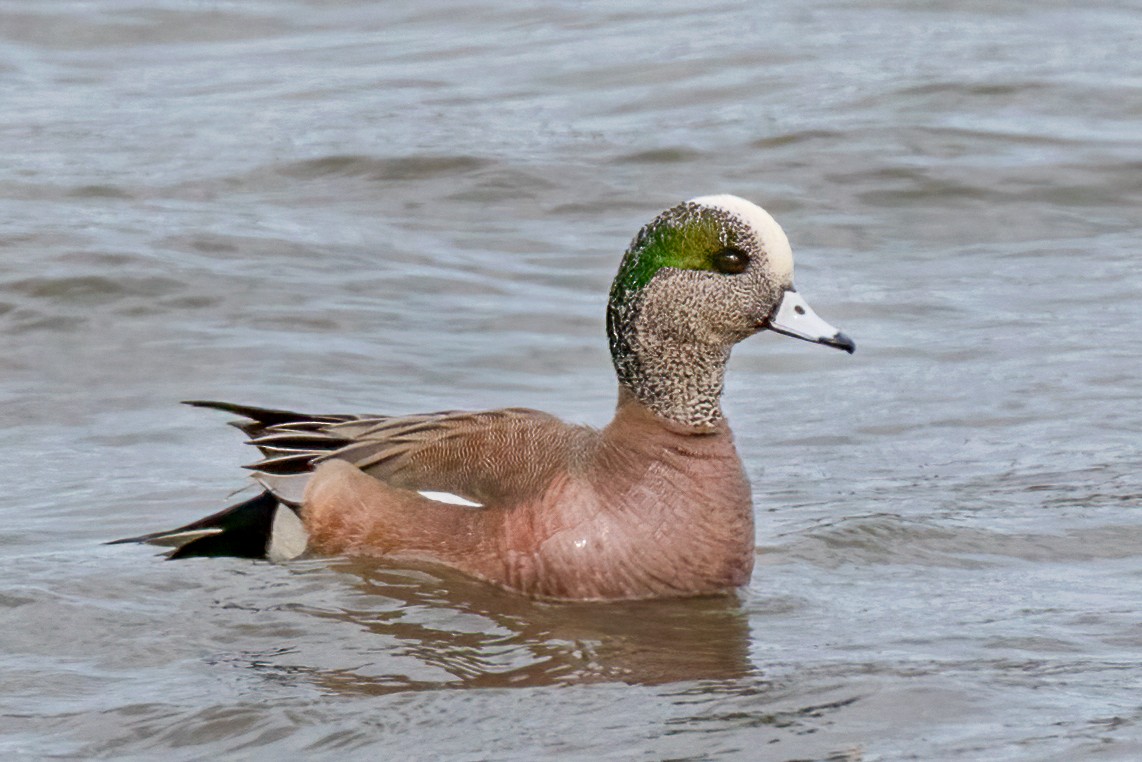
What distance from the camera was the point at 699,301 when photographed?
230 inches

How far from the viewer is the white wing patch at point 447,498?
5.84 meters

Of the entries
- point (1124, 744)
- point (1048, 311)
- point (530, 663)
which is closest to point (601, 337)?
point (1048, 311)

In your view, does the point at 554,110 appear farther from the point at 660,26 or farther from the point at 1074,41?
the point at 1074,41

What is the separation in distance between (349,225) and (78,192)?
5.01 ft

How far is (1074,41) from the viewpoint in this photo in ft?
45.0

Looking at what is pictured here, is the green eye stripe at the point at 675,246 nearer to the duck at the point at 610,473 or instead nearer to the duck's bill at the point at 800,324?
the duck at the point at 610,473

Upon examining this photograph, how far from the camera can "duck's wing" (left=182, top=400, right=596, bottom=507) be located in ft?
19.1

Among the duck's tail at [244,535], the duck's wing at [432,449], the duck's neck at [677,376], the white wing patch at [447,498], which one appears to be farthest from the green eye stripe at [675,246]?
the duck's tail at [244,535]

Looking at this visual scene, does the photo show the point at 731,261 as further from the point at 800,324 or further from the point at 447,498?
the point at 447,498

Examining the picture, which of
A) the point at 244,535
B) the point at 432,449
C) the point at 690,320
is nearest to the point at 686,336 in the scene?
the point at 690,320

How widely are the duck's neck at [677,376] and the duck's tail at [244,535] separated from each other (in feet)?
3.83

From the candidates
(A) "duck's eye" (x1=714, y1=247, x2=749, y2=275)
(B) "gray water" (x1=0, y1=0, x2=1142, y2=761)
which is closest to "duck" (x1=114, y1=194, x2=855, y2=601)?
(A) "duck's eye" (x1=714, y1=247, x2=749, y2=275)

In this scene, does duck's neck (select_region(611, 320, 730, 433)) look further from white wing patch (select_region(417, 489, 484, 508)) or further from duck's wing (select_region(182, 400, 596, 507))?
white wing patch (select_region(417, 489, 484, 508))

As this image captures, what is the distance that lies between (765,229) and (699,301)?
11.5 inches
